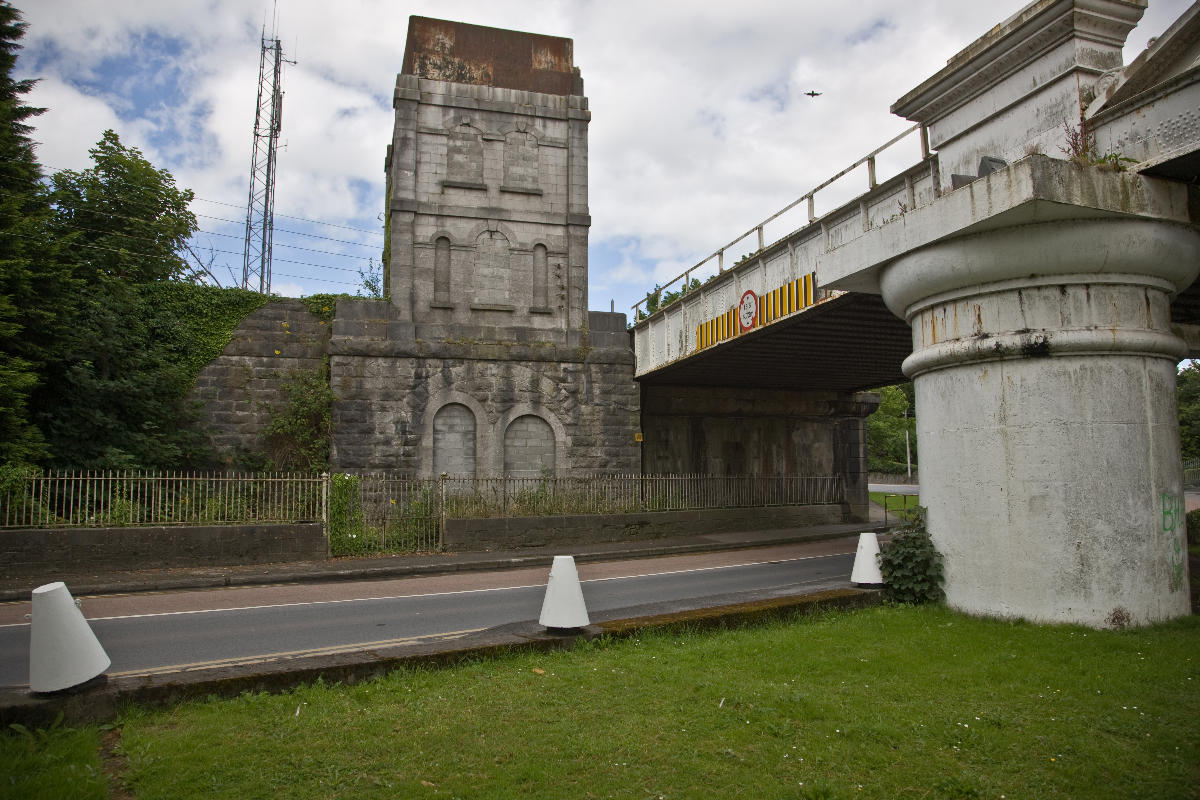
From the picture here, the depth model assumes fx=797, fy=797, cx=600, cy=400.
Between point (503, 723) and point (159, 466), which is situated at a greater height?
point (159, 466)

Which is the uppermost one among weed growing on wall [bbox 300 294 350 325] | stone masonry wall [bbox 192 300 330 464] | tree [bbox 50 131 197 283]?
tree [bbox 50 131 197 283]

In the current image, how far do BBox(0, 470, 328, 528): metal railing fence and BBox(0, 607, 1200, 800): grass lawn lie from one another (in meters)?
10.6

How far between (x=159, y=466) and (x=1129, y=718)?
18951 millimetres

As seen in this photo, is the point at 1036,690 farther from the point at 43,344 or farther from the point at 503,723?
the point at 43,344

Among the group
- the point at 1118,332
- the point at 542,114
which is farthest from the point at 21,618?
the point at 542,114

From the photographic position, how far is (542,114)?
22.1 meters

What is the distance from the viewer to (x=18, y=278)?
49.9 ft

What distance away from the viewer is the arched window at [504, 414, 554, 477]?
2064 centimetres

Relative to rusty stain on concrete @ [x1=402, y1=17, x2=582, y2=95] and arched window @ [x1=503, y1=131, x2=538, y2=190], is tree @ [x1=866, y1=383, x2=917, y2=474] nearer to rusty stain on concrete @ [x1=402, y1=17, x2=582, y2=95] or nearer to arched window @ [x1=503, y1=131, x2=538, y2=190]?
rusty stain on concrete @ [x1=402, y1=17, x2=582, y2=95]

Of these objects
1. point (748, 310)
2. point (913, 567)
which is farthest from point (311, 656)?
point (748, 310)

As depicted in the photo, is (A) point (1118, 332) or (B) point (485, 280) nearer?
(A) point (1118, 332)

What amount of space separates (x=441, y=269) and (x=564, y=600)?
1563 cm

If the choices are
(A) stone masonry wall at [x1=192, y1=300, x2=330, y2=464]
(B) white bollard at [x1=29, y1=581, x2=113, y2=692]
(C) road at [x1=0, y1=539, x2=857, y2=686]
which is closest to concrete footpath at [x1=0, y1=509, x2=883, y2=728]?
(B) white bollard at [x1=29, y1=581, x2=113, y2=692]

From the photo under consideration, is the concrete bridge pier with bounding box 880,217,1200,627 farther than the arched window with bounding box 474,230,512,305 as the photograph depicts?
No
